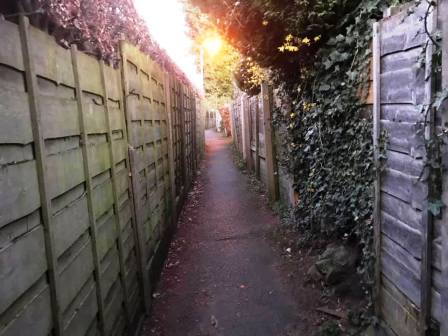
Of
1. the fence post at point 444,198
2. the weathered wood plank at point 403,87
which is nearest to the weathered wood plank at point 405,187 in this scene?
the fence post at point 444,198

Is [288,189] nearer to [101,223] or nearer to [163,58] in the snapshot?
[163,58]

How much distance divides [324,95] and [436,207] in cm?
252

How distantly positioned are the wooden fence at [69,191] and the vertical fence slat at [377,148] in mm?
1907

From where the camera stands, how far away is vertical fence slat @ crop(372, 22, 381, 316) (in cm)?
289

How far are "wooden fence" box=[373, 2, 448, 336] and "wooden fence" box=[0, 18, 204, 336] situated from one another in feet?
6.11

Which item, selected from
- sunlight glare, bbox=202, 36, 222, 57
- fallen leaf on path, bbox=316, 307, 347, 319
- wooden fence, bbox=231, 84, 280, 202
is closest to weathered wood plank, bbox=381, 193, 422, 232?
fallen leaf on path, bbox=316, 307, 347, 319

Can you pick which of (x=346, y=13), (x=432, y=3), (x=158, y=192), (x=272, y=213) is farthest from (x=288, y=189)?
(x=432, y=3)

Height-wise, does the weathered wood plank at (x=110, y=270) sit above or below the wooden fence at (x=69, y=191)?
below

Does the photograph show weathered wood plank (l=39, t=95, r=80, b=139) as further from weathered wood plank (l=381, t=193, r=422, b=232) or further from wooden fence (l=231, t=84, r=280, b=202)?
wooden fence (l=231, t=84, r=280, b=202)

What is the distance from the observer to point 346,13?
13.6 feet

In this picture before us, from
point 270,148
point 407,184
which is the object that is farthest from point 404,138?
point 270,148

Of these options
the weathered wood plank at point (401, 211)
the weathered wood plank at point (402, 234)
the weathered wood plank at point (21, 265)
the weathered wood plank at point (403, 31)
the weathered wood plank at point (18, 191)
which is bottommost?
the weathered wood plank at point (402, 234)

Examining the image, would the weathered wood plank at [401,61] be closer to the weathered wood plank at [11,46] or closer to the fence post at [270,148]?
the weathered wood plank at [11,46]

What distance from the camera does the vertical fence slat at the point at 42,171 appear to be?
5.63 feet
